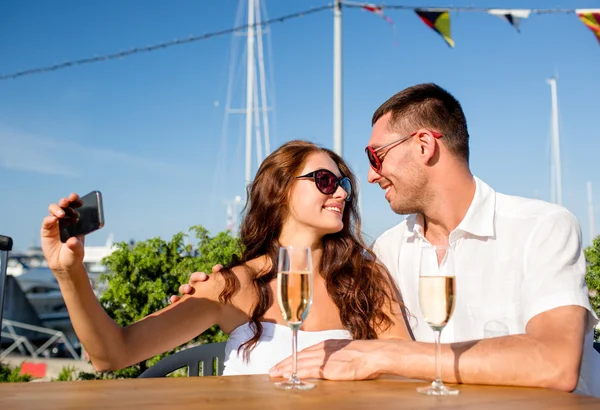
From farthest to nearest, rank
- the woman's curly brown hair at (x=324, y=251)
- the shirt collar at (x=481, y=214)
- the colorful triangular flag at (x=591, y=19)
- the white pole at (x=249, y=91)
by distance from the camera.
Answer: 1. the white pole at (x=249, y=91)
2. the colorful triangular flag at (x=591, y=19)
3. the woman's curly brown hair at (x=324, y=251)
4. the shirt collar at (x=481, y=214)

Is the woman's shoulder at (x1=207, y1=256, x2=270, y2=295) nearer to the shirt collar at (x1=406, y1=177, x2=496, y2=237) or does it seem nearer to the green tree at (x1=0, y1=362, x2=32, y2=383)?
the shirt collar at (x1=406, y1=177, x2=496, y2=237)

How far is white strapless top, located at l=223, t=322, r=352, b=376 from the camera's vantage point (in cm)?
320

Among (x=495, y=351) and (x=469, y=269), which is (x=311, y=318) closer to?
(x=469, y=269)

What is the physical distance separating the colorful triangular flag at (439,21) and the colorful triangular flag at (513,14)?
0.65 metres

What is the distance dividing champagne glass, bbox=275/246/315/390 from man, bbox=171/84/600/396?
0.82ft

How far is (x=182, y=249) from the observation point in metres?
5.64

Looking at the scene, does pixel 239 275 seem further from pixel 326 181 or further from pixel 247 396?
pixel 247 396

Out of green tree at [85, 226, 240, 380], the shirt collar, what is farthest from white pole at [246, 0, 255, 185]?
the shirt collar

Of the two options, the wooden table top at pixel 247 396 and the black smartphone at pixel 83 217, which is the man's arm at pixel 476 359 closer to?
the wooden table top at pixel 247 396

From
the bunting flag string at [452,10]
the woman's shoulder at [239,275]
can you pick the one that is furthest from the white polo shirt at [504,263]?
the bunting flag string at [452,10]

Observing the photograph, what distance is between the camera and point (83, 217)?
6.43 ft

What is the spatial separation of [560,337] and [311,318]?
1430 millimetres

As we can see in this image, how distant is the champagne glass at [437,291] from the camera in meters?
1.90

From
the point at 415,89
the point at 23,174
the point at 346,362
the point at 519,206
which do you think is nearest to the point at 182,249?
the point at 415,89
